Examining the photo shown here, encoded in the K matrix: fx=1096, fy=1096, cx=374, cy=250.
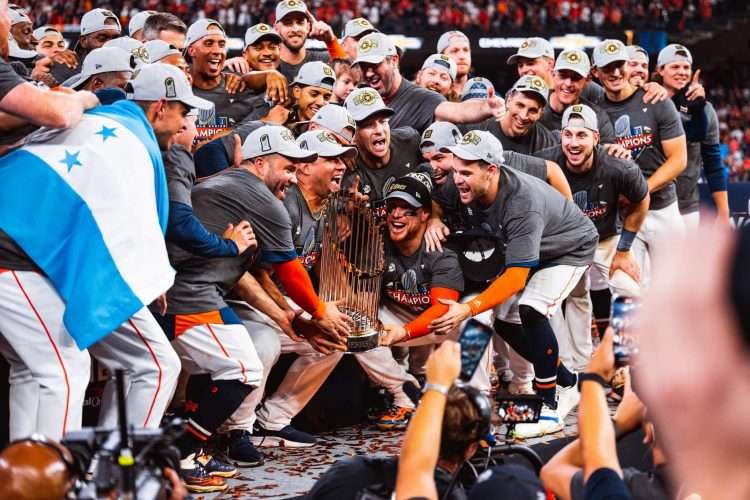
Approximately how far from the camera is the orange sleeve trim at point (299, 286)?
5363 mm

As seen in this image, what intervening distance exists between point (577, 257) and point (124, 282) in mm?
3303

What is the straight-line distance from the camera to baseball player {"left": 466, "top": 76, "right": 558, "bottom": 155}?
687 centimetres

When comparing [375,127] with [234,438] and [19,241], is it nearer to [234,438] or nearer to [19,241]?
[234,438]

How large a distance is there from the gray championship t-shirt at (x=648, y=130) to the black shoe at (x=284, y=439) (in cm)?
332

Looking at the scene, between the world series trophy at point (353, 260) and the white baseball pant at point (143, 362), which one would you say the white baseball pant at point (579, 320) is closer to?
the world series trophy at point (353, 260)

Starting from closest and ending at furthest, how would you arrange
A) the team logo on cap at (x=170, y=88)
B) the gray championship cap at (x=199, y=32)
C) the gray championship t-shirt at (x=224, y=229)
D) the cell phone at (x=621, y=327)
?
the cell phone at (x=621, y=327) < the team logo on cap at (x=170, y=88) < the gray championship t-shirt at (x=224, y=229) < the gray championship cap at (x=199, y=32)

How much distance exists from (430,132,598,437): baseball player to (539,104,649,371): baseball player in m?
0.50

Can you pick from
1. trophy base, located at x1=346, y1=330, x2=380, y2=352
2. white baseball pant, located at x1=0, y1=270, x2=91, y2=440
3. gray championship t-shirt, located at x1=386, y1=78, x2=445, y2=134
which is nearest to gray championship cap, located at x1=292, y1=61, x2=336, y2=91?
gray championship t-shirt, located at x1=386, y1=78, x2=445, y2=134

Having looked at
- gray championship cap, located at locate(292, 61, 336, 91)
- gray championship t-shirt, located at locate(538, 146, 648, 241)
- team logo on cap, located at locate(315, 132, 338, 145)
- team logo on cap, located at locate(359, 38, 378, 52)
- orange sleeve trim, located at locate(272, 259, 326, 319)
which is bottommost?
orange sleeve trim, located at locate(272, 259, 326, 319)

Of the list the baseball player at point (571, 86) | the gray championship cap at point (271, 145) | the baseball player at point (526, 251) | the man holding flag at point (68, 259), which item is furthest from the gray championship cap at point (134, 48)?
the baseball player at point (571, 86)

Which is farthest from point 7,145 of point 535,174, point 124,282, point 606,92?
point 606,92

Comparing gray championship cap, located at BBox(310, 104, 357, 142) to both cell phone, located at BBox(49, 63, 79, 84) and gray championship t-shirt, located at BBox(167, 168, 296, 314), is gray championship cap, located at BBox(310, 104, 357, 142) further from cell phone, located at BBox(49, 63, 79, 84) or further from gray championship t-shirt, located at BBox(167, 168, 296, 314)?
cell phone, located at BBox(49, 63, 79, 84)

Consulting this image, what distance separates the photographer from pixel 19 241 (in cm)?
377

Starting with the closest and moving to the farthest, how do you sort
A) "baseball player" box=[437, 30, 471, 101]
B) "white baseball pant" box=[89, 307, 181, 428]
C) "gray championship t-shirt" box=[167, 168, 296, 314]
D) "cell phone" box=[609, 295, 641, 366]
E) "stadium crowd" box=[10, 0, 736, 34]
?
1. "cell phone" box=[609, 295, 641, 366]
2. "white baseball pant" box=[89, 307, 181, 428]
3. "gray championship t-shirt" box=[167, 168, 296, 314]
4. "baseball player" box=[437, 30, 471, 101]
5. "stadium crowd" box=[10, 0, 736, 34]
